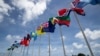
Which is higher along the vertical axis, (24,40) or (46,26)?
(24,40)

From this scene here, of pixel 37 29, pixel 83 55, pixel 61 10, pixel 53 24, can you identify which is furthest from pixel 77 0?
pixel 83 55

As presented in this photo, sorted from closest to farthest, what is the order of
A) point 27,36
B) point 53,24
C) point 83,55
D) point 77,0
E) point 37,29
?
point 77,0
point 53,24
point 37,29
point 27,36
point 83,55

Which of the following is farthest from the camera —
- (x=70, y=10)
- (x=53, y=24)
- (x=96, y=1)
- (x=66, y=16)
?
(x=53, y=24)

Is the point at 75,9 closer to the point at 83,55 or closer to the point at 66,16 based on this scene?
the point at 66,16

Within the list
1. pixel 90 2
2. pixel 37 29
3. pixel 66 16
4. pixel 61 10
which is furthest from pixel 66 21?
pixel 37 29

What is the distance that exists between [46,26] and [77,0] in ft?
48.5

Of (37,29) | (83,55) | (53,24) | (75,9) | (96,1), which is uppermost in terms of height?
(83,55)

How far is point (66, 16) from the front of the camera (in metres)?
27.3

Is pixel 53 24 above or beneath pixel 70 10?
above

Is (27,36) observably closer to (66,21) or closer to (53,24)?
(53,24)

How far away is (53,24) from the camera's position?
113 ft

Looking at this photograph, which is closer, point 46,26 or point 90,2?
point 90,2

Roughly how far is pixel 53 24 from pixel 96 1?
1732cm

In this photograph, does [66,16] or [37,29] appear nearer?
[66,16]
